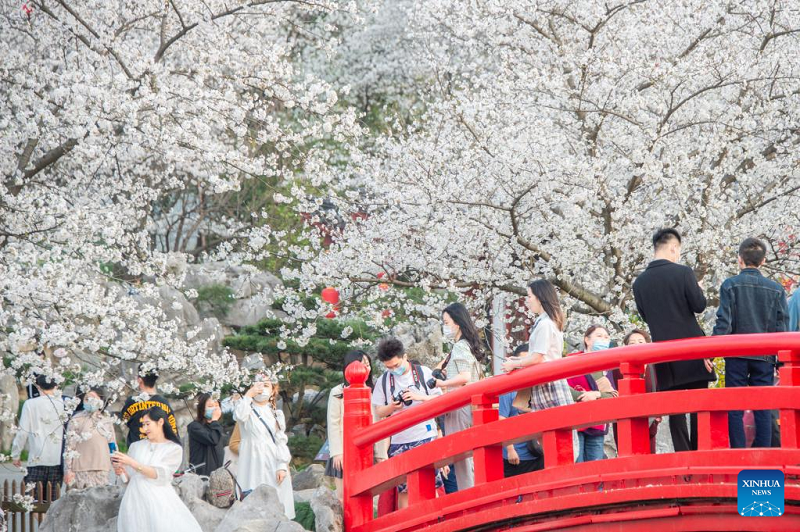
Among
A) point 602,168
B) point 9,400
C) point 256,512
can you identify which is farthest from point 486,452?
point 9,400

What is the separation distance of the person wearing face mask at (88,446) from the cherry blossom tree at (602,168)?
2.96 meters

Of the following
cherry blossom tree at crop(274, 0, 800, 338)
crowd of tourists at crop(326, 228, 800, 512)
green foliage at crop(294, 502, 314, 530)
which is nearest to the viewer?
crowd of tourists at crop(326, 228, 800, 512)

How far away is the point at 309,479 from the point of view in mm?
10539

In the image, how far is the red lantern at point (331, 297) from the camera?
1211cm

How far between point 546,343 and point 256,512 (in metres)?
2.40

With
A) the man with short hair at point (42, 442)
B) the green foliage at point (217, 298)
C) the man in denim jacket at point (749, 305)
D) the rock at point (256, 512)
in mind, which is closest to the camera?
the man in denim jacket at point (749, 305)

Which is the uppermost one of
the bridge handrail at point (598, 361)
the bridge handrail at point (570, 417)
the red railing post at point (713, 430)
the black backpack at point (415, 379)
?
the black backpack at point (415, 379)

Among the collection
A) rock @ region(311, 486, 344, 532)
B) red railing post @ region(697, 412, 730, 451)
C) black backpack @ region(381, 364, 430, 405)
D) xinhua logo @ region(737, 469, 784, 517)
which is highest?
black backpack @ region(381, 364, 430, 405)

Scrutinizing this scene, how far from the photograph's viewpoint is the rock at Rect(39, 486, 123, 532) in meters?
7.66

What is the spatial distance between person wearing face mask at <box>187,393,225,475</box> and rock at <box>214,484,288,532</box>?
108 inches

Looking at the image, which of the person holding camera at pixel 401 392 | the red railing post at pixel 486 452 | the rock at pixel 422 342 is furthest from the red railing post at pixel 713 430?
the rock at pixel 422 342

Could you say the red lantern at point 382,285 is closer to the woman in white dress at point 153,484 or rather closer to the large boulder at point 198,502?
the large boulder at point 198,502

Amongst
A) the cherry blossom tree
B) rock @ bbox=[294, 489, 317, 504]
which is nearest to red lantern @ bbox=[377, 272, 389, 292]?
the cherry blossom tree

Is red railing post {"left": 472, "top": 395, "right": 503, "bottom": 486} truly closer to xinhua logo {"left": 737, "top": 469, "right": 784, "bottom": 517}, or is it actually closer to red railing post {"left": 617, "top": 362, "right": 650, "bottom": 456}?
red railing post {"left": 617, "top": 362, "right": 650, "bottom": 456}
